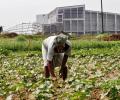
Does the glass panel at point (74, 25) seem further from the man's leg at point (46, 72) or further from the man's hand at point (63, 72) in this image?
the man's hand at point (63, 72)

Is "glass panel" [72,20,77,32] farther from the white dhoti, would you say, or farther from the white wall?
the white dhoti

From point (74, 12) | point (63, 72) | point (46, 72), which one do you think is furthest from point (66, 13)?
point (63, 72)

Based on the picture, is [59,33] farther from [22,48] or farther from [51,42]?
[22,48]

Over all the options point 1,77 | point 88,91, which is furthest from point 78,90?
point 1,77

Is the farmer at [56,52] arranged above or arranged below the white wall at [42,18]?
above

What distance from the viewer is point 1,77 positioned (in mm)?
12953

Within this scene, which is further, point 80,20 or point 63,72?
point 80,20

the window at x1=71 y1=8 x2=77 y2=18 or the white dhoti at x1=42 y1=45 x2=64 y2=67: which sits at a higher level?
the white dhoti at x1=42 y1=45 x2=64 y2=67

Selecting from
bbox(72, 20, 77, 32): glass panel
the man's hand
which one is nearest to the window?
bbox(72, 20, 77, 32): glass panel

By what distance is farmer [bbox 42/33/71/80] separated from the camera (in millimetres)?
10052

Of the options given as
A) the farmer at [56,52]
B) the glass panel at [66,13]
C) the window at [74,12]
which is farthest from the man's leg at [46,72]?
the glass panel at [66,13]

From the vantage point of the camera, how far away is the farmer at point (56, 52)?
10.1 meters

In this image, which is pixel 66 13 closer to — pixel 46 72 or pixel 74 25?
pixel 74 25

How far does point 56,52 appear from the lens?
10422 millimetres
